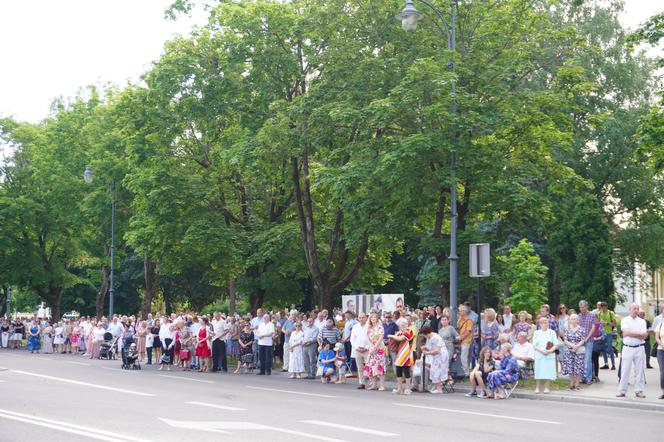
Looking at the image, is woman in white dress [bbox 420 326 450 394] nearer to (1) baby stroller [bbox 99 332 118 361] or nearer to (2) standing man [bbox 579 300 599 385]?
(2) standing man [bbox 579 300 599 385]

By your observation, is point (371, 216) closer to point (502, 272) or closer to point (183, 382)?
point (502, 272)

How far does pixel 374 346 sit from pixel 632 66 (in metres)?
32.9

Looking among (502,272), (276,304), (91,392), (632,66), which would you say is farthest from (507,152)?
(632,66)

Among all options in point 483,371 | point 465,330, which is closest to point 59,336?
point 465,330

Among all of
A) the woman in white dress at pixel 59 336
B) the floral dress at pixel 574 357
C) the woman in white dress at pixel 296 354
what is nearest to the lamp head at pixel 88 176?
the woman in white dress at pixel 59 336

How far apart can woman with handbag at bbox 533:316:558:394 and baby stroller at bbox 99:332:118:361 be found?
22.3 meters

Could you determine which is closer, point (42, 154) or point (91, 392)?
point (91, 392)

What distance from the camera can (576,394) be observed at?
19.8m

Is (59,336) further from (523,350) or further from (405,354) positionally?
(523,350)

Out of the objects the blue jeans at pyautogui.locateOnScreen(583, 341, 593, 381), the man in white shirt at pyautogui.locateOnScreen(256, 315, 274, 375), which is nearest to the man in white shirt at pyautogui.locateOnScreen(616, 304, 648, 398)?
the blue jeans at pyautogui.locateOnScreen(583, 341, 593, 381)

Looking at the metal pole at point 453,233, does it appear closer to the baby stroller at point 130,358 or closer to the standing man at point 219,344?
the standing man at point 219,344

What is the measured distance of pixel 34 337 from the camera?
152 feet

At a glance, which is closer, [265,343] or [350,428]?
[350,428]

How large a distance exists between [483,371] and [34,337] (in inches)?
1259
